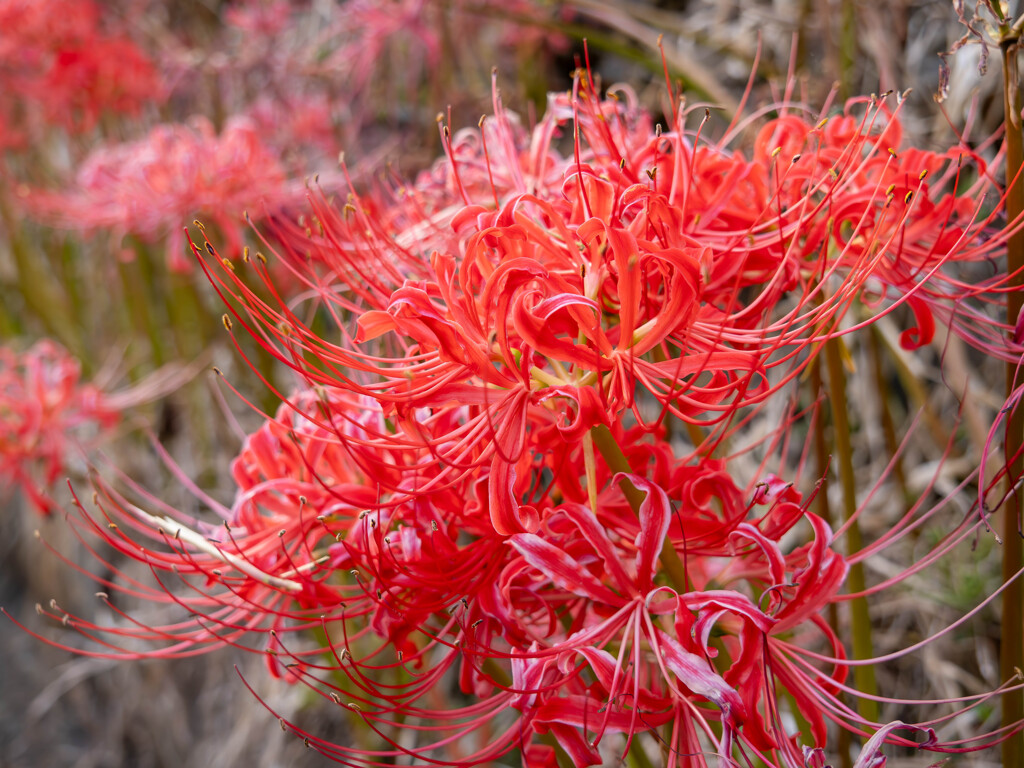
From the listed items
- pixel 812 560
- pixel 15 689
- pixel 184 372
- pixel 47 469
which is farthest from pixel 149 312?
pixel 812 560

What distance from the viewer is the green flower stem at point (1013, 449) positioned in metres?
0.81

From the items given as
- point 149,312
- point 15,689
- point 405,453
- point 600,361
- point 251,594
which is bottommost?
point 15,689

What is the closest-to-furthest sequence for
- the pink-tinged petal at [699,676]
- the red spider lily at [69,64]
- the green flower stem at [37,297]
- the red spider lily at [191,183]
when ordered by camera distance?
the pink-tinged petal at [699,676]
the red spider lily at [191,183]
the red spider lily at [69,64]
the green flower stem at [37,297]

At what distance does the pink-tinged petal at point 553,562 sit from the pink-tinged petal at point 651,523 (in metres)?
0.05

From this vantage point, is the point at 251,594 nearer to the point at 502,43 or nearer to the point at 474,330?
the point at 474,330

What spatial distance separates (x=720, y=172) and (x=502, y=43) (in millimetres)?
2202

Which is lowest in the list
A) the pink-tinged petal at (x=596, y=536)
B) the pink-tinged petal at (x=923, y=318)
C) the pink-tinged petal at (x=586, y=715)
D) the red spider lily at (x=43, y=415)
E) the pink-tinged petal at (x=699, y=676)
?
the red spider lily at (x=43, y=415)

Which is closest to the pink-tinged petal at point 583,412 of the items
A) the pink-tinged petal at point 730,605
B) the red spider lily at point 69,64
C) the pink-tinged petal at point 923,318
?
the pink-tinged petal at point 730,605

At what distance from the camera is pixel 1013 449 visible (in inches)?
32.9

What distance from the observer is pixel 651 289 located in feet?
2.61

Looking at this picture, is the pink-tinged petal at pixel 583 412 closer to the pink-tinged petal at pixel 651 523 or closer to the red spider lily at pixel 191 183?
the pink-tinged petal at pixel 651 523

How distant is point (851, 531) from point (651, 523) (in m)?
0.42

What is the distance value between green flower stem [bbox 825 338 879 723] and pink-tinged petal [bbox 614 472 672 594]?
16.0 inches

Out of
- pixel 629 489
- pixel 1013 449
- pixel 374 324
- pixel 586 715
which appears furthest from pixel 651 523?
pixel 1013 449
